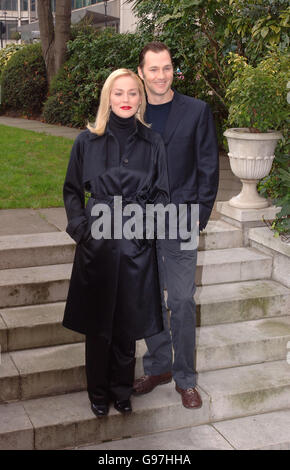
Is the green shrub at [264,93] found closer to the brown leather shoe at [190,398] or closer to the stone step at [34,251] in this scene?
the stone step at [34,251]

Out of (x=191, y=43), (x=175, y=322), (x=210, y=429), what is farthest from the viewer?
(x=191, y=43)

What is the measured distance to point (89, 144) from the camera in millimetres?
4055

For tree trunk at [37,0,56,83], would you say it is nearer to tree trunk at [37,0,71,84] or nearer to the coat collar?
tree trunk at [37,0,71,84]

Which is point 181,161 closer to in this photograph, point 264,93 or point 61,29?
point 264,93

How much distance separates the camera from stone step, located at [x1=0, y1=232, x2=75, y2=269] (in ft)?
18.4

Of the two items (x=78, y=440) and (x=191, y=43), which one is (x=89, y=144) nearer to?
(x=78, y=440)

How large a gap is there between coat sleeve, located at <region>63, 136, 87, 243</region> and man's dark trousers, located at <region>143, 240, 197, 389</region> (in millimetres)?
565

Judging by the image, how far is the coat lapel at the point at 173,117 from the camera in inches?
166

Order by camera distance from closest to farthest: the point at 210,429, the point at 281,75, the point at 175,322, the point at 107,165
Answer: the point at 107,165 < the point at 175,322 < the point at 210,429 < the point at 281,75

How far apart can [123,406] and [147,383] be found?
333 millimetres

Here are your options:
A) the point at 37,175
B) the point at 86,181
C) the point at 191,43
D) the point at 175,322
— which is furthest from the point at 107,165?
the point at 191,43

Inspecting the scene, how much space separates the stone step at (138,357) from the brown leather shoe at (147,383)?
0.25 metres

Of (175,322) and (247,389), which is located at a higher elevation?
(175,322)
